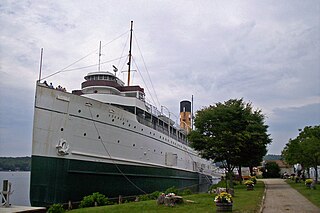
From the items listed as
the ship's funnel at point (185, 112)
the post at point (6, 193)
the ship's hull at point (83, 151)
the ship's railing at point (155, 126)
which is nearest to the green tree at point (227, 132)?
the ship's railing at point (155, 126)

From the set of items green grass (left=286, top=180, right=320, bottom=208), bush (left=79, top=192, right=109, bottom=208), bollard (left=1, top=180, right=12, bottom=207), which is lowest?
bush (left=79, top=192, right=109, bottom=208)

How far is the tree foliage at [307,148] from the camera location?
1172 inches

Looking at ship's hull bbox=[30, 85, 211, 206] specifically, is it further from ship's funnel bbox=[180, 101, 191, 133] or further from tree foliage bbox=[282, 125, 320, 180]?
ship's funnel bbox=[180, 101, 191, 133]

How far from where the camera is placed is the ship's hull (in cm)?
1984

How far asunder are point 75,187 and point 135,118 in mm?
7550

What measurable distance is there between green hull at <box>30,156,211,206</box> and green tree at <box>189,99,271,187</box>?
A: 515cm

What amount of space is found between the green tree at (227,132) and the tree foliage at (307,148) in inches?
176

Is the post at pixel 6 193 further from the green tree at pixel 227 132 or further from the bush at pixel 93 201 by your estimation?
the green tree at pixel 227 132

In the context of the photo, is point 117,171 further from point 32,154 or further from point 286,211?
point 286,211

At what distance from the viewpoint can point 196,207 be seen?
13.8 metres

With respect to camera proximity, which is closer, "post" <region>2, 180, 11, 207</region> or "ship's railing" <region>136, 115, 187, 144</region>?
"post" <region>2, 180, 11, 207</region>

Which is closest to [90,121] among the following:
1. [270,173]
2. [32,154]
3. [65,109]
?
[65,109]

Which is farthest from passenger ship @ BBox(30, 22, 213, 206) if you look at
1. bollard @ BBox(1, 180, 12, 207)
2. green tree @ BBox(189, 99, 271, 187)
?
bollard @ BBox(1, 180, 12, 207)

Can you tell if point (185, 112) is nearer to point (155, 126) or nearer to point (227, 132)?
point (155, 126)
